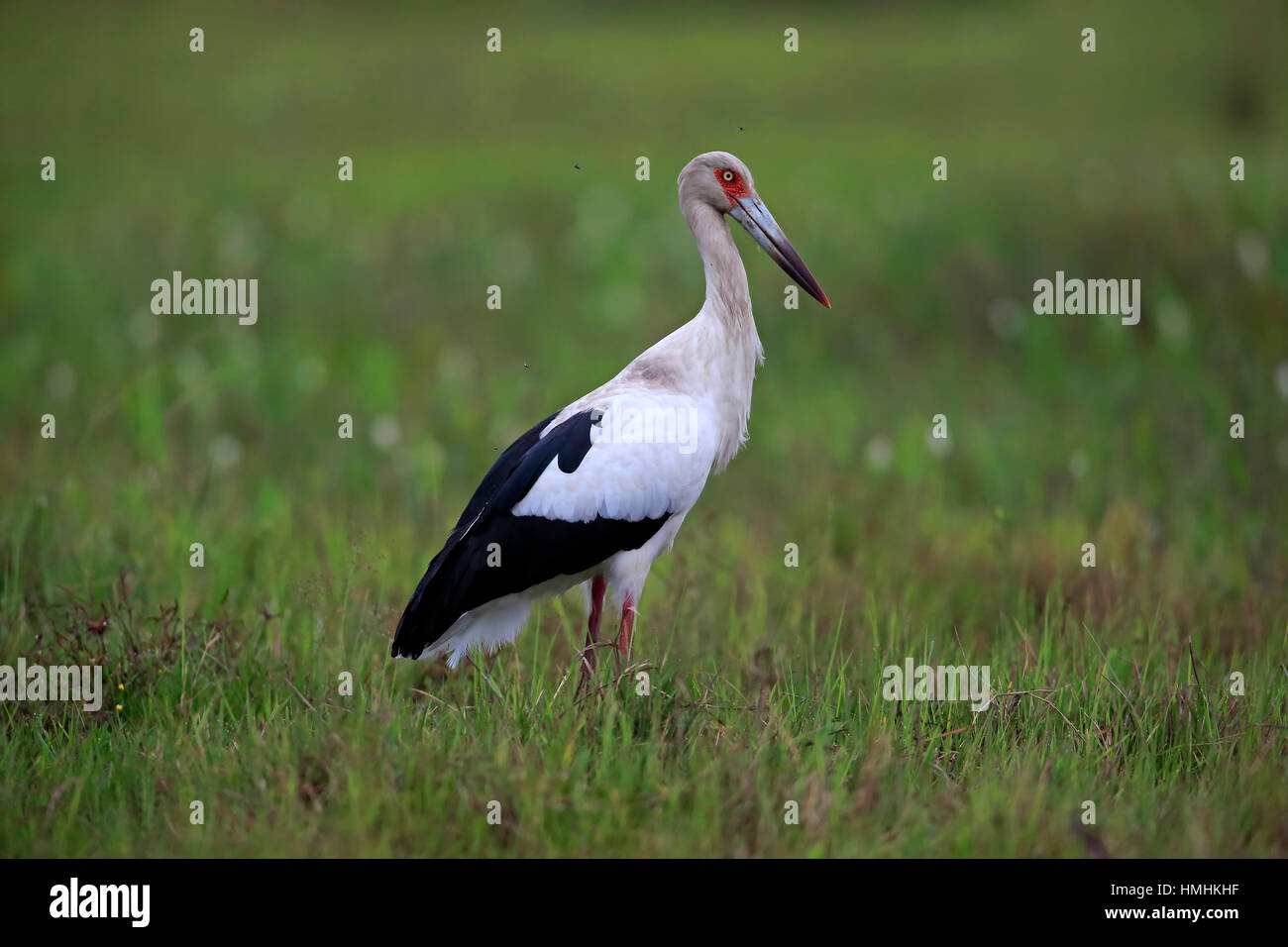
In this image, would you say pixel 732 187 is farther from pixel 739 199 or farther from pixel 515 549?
pixel 515 549

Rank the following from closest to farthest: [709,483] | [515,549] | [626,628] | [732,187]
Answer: [515,549]
[626,628]
[732,187]
[709,483]

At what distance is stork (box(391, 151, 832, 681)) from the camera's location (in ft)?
15.0

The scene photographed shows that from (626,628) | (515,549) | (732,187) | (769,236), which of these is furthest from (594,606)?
(732,187)

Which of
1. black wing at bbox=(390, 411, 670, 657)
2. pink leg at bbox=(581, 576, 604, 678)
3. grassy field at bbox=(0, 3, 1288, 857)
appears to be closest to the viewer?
grassy field at bbox=(0, 3, 1288, 857)

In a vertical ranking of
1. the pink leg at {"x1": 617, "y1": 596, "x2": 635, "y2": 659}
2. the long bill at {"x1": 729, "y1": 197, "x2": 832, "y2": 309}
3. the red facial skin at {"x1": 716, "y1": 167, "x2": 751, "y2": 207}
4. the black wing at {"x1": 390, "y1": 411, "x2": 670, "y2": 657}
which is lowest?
the pink leg at {"x1": 617, "y1": 596, "x2": 635, "y2": 659}

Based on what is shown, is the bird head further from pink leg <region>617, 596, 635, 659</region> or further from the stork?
pink leg <region>617, 596, 635, 659</region>

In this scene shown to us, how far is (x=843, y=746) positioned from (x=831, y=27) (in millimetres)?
19982

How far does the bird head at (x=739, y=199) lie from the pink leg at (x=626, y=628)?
136 cm

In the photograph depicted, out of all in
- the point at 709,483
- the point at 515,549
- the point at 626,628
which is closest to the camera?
the point at 515,549

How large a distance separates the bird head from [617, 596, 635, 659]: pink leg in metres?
1.36

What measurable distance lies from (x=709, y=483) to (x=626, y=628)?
3.34 meters

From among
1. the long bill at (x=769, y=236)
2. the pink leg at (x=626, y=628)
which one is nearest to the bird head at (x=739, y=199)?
the long bill at (x=769, y=236)

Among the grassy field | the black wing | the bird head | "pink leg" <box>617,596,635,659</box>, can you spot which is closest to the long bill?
the bird head

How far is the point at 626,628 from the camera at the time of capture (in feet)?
15.4
